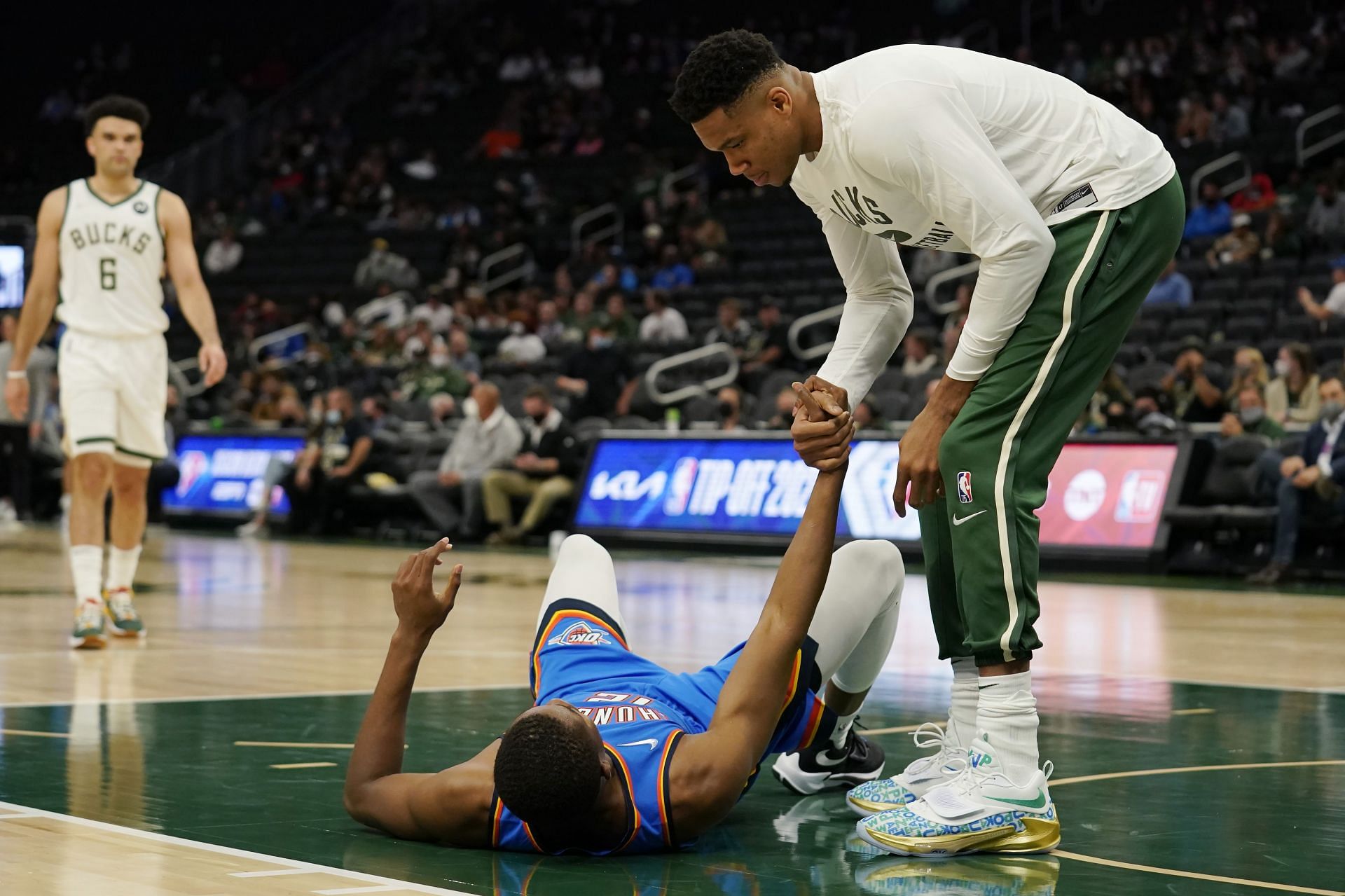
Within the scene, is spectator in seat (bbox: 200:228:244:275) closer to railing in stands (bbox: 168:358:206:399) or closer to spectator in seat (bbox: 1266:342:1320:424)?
railing in stands (bbox: 168:358:206:399)

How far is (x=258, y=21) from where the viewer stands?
32031 mm

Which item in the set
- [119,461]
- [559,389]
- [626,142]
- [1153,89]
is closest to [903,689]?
[119,461]

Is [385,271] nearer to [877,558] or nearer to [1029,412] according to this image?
[877,558]

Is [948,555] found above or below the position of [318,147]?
below

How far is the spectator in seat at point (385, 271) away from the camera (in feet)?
78.0

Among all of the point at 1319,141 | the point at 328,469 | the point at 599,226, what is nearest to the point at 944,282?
the point at 1319,141

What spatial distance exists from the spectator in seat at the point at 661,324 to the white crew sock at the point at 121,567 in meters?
10.8

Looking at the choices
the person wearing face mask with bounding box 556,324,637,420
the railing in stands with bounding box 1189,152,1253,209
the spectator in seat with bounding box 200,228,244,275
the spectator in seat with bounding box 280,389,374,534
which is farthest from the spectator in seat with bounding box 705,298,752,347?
the spectator in seat with bounding box 200,228,244,275

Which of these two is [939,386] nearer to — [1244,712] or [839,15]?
[1244,712]

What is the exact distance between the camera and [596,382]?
16.9 meters

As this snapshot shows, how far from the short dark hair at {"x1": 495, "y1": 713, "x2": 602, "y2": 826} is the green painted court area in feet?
0.47

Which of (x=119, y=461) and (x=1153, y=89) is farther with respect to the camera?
(x=1153, y=89)

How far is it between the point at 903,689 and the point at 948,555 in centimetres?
237

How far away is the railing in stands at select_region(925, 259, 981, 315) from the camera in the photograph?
16.4 meters
